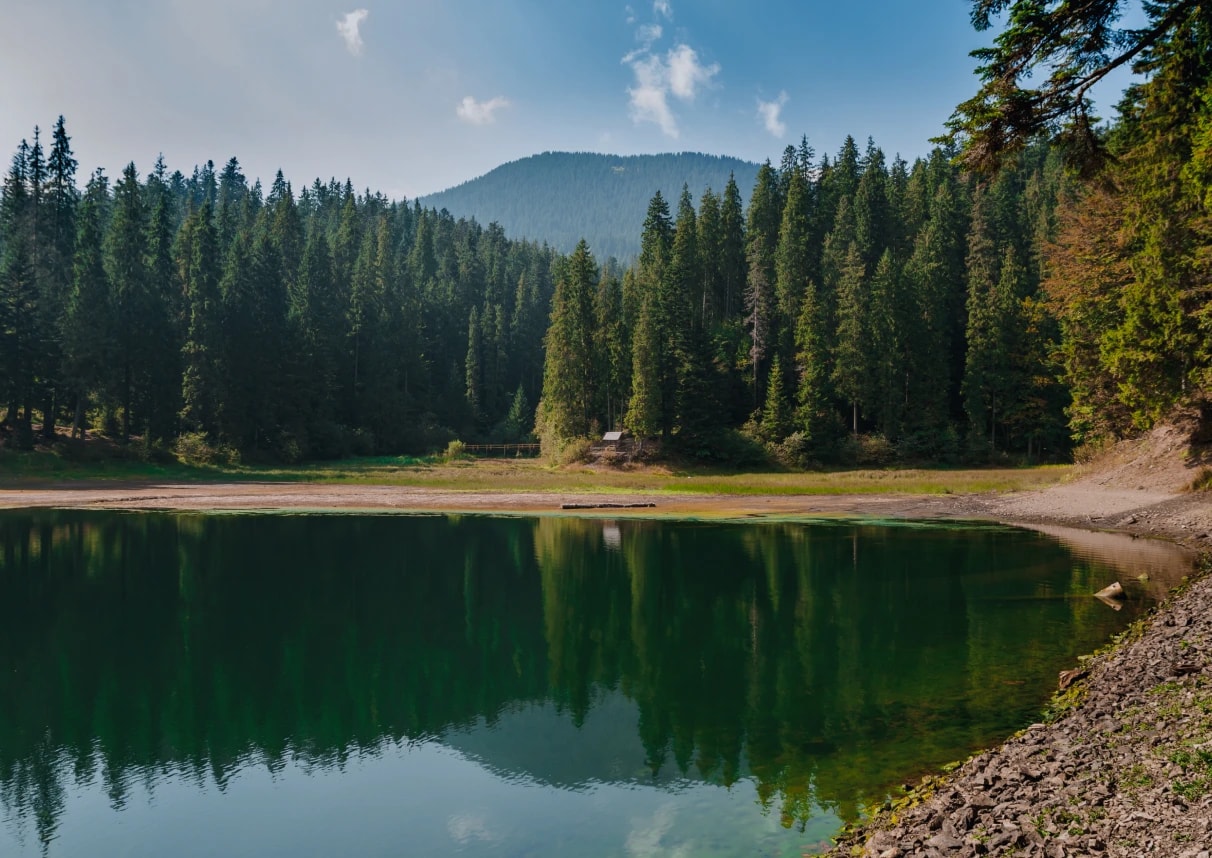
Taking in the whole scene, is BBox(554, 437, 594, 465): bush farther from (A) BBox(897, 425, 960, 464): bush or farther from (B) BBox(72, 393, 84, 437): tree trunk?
(B) BBox(72, 393, 84, 437): tree trunk

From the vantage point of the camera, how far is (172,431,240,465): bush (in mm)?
66812

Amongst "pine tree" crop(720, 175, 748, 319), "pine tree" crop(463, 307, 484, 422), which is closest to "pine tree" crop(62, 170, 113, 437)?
"pine tree" crop(463, 307, 484, 422)

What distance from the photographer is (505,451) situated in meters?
87.1

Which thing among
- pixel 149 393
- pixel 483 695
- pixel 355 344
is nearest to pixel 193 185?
pixel 355 344

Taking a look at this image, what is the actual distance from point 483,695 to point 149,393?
67.1 meters

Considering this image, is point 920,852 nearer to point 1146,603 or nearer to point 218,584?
point 1146,603

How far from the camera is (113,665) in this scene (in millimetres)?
16297

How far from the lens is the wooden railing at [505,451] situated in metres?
85.2

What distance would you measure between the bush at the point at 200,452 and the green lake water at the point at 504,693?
1602 inches

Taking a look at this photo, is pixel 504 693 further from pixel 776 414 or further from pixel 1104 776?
pixel 776 414

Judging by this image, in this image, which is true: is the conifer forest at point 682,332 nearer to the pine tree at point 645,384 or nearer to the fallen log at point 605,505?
the pine tree at point 645,384

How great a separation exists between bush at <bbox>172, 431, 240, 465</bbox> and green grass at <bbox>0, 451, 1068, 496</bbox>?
1048 mm

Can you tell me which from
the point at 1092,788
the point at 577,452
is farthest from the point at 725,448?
the point at 1092,788

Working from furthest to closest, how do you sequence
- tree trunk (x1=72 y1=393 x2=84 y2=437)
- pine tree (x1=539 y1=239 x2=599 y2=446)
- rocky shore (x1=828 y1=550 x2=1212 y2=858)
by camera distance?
1. pine tree (x1=539 y1=239 x2=599 y2=446)
2. tree trunk (x1=72 y1=393 x2=84 y2=437)
3. rocky shore (x1=828 y1=550 x2=1212 y2=858)
